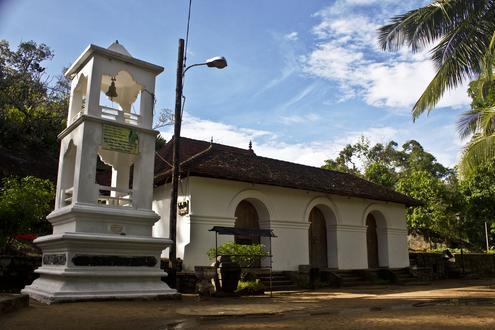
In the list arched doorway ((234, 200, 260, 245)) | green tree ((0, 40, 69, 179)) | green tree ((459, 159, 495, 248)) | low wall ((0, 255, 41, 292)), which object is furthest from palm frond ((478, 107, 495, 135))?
green tree ((0, 40, 69, 179))

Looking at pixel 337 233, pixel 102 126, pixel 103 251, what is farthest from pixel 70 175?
A: pixel 337 233

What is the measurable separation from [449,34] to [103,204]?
9.84 meters

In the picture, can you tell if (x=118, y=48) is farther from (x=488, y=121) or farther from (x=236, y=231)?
(x=488, y=121)

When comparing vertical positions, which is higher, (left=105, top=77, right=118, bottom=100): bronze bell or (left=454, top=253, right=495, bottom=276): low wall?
(left=105, top=77, right=118, bottom=100): bronze bell

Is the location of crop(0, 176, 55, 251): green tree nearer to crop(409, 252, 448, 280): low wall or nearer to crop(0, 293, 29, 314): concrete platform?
crop(0, 293, 29, 314): concrete platform

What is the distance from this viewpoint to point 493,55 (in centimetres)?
1077

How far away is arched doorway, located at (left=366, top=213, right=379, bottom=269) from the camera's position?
736 inches

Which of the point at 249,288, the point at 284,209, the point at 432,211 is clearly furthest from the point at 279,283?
→ the point at 432,211

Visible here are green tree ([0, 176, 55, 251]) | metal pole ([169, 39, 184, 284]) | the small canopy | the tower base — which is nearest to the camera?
the tower base

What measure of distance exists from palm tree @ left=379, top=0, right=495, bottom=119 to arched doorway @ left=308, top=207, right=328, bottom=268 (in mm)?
6178

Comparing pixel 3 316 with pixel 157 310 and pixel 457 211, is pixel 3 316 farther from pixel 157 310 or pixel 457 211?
pixel 457 211

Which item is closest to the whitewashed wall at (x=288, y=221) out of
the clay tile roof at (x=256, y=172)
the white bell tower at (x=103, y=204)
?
the clay tile roof at (x=256, y=172)

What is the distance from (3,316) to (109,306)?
1895mm

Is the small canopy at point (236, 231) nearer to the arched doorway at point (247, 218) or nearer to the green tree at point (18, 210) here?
the arched doorway at point (247, 218)
